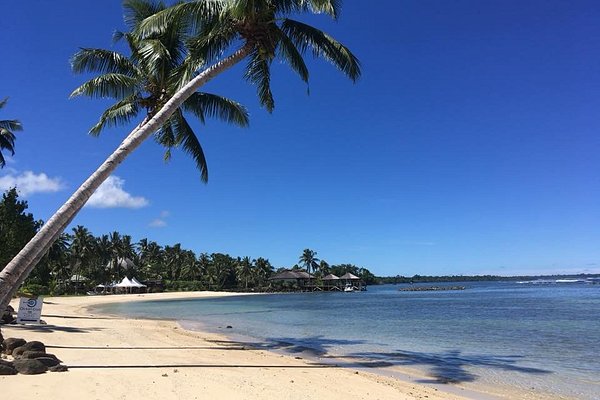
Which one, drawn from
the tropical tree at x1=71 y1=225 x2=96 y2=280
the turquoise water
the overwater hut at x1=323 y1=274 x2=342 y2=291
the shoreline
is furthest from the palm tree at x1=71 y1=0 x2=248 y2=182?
the overwater hut at x1=323 y1=274 x2=342 y2=291

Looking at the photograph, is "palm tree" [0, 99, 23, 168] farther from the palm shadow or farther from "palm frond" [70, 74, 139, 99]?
the palm shadow

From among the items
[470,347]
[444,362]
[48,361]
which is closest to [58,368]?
[48,361]

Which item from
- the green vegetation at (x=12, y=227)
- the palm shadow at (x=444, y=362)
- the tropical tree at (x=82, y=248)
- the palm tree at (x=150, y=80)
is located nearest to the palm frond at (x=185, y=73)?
the palm tree at (x=150, y=80)

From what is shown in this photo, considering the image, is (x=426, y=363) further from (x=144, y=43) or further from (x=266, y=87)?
(x=144, y=43)

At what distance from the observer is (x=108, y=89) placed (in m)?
13.2

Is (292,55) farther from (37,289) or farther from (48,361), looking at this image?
(37,289)

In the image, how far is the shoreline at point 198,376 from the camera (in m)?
7.54

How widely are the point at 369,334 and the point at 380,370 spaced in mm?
9602

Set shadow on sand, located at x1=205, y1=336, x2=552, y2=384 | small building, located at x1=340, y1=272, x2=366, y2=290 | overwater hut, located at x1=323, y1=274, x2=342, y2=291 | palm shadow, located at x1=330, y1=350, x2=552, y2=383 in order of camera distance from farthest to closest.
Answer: small building, located at x1=340, y1=272, x2=366, y2=290 → overwater hut, located at x1=323, y1=274, x2=342, y2=291 → shadow on sand, located at x1=205, y1=336, x2=552, y2=384 → palm shadow, located at x1=330, y1=350, x2=552, y2=383

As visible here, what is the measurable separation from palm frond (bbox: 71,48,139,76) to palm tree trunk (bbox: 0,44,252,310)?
501 cm

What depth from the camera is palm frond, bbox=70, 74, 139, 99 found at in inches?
504

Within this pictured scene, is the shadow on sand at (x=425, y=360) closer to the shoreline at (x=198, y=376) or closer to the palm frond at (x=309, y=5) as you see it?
the shoreline at (x=198, y=376)

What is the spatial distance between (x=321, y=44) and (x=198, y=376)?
28.0 feet

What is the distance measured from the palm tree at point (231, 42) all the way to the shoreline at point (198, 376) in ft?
9.43
